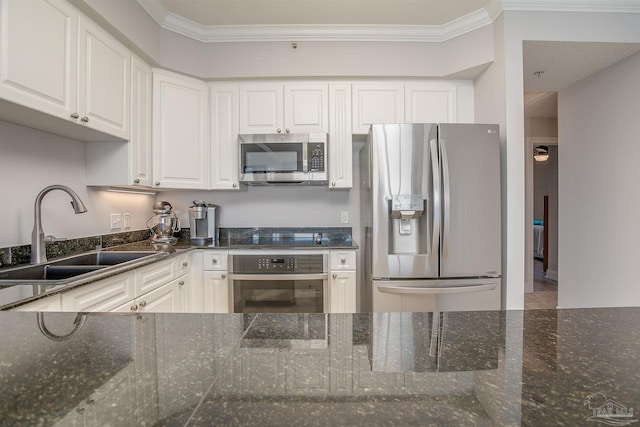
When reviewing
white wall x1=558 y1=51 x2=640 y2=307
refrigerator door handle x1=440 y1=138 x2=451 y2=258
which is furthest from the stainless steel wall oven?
white wall x1=558 y1=51 x2=640 y2=307

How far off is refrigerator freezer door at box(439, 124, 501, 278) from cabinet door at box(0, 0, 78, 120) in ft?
7.19

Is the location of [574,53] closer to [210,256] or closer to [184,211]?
[210,256]

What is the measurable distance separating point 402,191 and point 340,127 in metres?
0.84

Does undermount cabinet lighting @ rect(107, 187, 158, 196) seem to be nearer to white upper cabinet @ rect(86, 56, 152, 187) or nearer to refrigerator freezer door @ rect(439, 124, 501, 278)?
white upper cabinet @ rect(86, 56, 152, 187)

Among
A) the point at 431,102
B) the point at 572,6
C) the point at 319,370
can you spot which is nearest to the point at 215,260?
the point at 319,370

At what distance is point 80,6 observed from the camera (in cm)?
164

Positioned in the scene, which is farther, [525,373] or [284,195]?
[284,195]

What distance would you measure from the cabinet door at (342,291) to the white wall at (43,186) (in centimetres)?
174

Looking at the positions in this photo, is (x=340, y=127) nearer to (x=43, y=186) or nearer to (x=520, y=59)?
(x=520, y=59)

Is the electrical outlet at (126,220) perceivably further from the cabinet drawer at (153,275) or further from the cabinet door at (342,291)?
the cabinet door at (342,291)

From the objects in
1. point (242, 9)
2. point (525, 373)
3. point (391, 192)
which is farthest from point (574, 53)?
point (525, 373)

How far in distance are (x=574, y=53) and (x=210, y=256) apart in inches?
126

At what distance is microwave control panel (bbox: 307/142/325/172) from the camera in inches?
96.6

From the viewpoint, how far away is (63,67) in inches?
61.1
